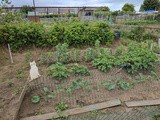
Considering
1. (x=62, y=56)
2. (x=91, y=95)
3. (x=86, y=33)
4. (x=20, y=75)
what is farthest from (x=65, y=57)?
(x=86, y=33)

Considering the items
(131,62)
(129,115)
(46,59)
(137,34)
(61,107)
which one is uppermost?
(137,34)

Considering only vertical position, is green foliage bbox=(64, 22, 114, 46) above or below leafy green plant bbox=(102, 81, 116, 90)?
above

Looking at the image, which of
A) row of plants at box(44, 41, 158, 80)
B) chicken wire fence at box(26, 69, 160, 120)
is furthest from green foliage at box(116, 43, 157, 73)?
chicken wire fence at box(26, 69, 160, 120)

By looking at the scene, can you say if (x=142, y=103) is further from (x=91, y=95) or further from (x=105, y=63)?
(x=105, y=63)

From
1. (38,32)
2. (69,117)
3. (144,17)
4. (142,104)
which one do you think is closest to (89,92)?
(69,117)

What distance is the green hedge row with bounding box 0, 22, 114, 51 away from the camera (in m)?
5.56

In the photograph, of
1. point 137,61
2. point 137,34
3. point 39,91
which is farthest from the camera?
point 137,34

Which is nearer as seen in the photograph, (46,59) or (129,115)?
(129,115)

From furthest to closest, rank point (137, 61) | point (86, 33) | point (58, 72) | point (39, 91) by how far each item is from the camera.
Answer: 1. point (86, 33)
2. point (137, 61)
3. point (58, 72)
4. point (39, 91)

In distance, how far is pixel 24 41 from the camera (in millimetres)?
5648

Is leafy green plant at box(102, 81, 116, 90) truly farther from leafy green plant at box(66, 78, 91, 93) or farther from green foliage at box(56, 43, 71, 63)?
green foliage at box(56, 43, 71, 63)

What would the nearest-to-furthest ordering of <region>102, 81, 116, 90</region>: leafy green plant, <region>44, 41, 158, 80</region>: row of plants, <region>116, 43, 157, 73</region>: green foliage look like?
<region>102, 81, 116, 90</region>: leafy green plant → <region>44, 41, 158, 80</region>: row of plants → <region>116, 43, 157, 73</region>: green foliage

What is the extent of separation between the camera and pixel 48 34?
229 inches

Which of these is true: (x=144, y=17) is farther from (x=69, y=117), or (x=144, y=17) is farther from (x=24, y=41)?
(x=69, y=117)
